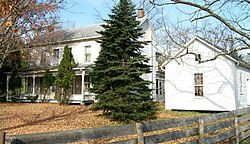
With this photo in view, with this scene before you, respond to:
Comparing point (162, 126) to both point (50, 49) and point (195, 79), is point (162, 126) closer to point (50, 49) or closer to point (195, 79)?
point (195, 79)

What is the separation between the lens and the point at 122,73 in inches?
492

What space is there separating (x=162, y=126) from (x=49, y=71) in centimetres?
2038

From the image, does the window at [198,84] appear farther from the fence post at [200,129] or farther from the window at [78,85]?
the window at [78,85]

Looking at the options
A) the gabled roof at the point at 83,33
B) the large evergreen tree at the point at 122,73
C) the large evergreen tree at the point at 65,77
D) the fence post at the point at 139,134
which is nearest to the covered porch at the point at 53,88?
the large evergreen tree at the point at 65,77

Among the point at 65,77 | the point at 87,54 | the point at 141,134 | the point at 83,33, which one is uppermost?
the point at 83,33

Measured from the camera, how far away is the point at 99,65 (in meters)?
12.9

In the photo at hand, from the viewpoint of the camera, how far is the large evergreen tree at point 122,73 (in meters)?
11.9

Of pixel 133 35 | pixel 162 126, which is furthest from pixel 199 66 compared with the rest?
pixel 162 126

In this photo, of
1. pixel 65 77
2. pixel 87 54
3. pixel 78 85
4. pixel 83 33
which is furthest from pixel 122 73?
pixel 83 33

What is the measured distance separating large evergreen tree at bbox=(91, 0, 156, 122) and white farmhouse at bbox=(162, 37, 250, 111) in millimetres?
4899

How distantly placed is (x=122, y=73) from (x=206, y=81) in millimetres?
7553

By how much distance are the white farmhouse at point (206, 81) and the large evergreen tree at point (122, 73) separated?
4.90m

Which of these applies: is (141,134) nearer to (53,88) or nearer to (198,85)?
(198,85)

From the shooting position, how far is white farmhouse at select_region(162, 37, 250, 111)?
16.1m
